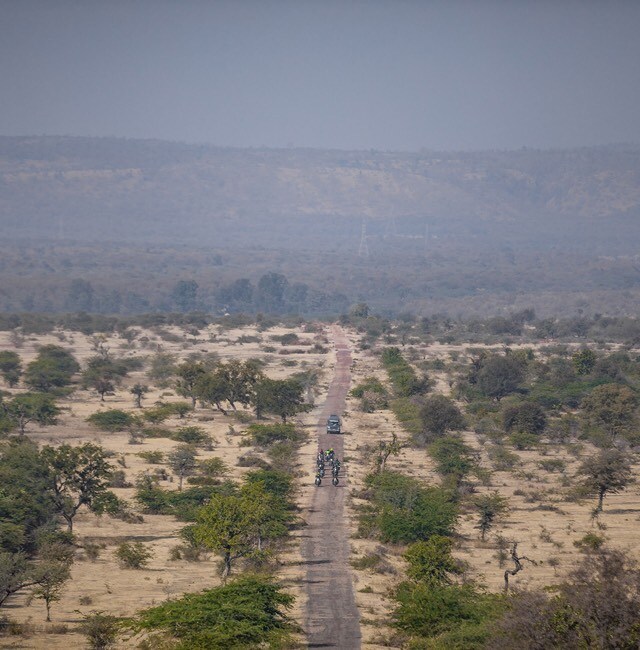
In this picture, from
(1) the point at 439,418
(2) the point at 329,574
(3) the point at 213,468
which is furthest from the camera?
(1) the point at 439,418

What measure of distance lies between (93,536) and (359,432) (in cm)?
2567

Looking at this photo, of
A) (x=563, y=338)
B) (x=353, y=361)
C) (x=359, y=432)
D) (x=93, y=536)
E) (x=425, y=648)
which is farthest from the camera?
(x=563, y=338)

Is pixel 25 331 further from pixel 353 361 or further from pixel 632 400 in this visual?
pixel 632 400

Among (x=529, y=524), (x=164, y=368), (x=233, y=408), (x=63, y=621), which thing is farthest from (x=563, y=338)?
(x=63, y=621)

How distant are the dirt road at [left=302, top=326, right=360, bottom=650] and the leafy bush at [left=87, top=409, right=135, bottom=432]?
43.5 ft

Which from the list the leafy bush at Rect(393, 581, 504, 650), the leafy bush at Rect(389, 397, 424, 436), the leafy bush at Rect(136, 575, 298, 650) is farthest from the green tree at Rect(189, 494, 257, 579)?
the leafy bush at Rect(389, 397, 424, 436)

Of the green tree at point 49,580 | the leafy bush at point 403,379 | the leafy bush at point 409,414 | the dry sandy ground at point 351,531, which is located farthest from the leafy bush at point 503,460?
the green tree at point 49,580

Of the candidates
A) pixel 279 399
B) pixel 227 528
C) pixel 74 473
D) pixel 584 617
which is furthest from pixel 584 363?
pixel 584 617

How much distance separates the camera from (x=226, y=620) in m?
21.8

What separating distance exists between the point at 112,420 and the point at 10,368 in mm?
24053

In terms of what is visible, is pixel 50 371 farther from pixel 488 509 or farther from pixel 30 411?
pixel 488 509

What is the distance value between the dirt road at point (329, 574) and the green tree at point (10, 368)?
32668 millimetres

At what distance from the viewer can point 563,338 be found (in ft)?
413

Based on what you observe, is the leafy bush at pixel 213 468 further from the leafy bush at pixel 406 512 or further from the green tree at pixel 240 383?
the green tree at pixel 240 383
